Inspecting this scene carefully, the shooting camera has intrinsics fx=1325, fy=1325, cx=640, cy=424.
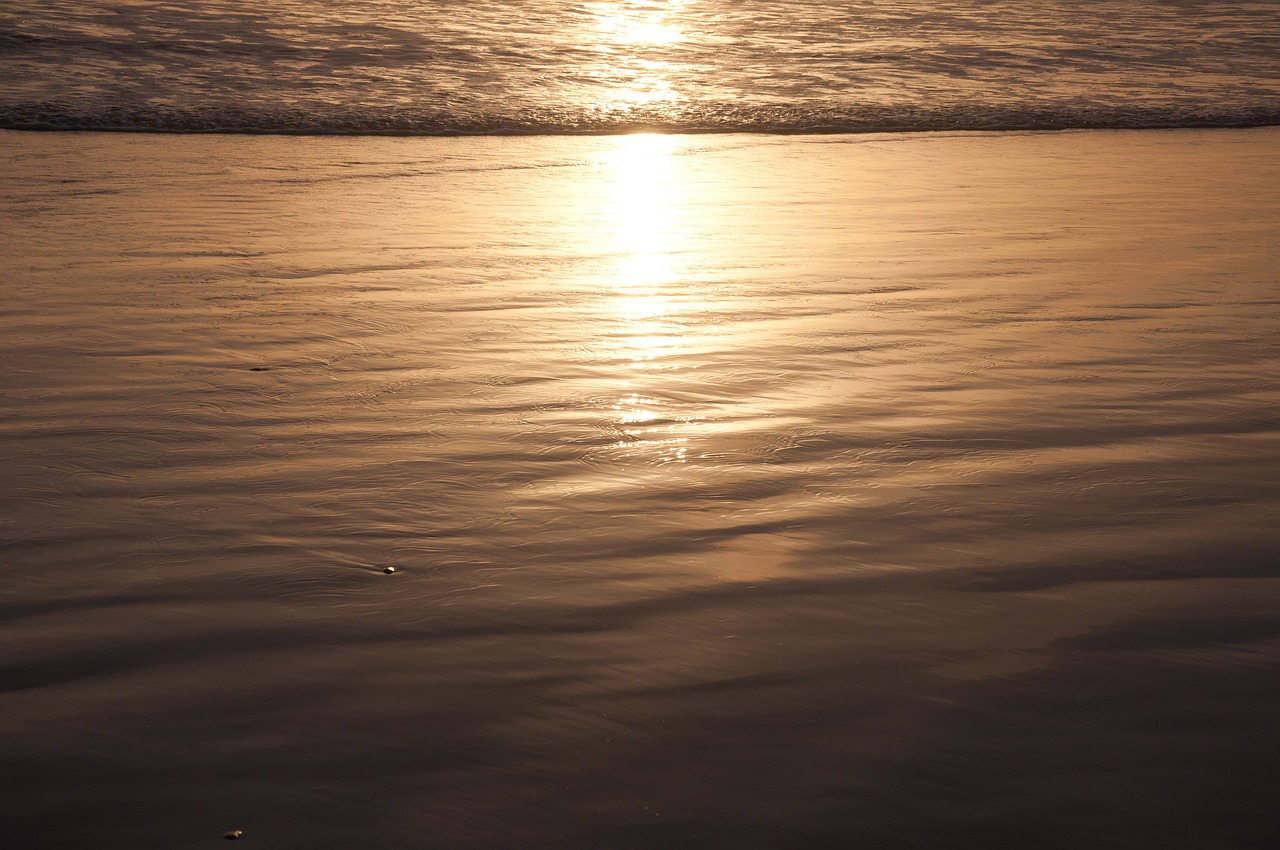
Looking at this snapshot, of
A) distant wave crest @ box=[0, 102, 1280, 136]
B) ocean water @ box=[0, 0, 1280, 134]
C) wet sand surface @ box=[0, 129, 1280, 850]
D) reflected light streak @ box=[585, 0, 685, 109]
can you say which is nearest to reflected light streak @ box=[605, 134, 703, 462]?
wet sand surface @ box=[0, 129, 1280, 850]

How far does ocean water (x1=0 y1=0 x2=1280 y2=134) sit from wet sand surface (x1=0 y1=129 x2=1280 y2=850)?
18.3 feet

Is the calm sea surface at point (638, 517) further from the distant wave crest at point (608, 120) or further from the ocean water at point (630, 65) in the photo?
the ocean water at point (630, 65)

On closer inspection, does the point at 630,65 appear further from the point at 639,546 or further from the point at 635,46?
the point at 639,546

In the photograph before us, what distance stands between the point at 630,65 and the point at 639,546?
462 inches

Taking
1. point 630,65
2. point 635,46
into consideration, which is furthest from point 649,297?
point 635,46

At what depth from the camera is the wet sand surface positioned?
1974 mm

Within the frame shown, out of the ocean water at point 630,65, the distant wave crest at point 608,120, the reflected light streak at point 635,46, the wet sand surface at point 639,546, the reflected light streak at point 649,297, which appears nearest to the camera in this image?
the wet sand surface at point 639,546

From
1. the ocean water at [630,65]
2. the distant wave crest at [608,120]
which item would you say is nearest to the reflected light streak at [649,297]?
the distant wave crest at [608,120]

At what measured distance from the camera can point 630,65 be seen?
45.3 ft

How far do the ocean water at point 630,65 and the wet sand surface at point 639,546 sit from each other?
5.57m

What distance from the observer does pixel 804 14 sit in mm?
17422

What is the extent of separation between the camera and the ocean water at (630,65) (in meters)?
11.1

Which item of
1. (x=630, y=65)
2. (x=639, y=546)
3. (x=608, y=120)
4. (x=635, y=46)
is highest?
(x=635, y=46)

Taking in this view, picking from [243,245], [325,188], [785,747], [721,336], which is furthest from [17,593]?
[325,188]
